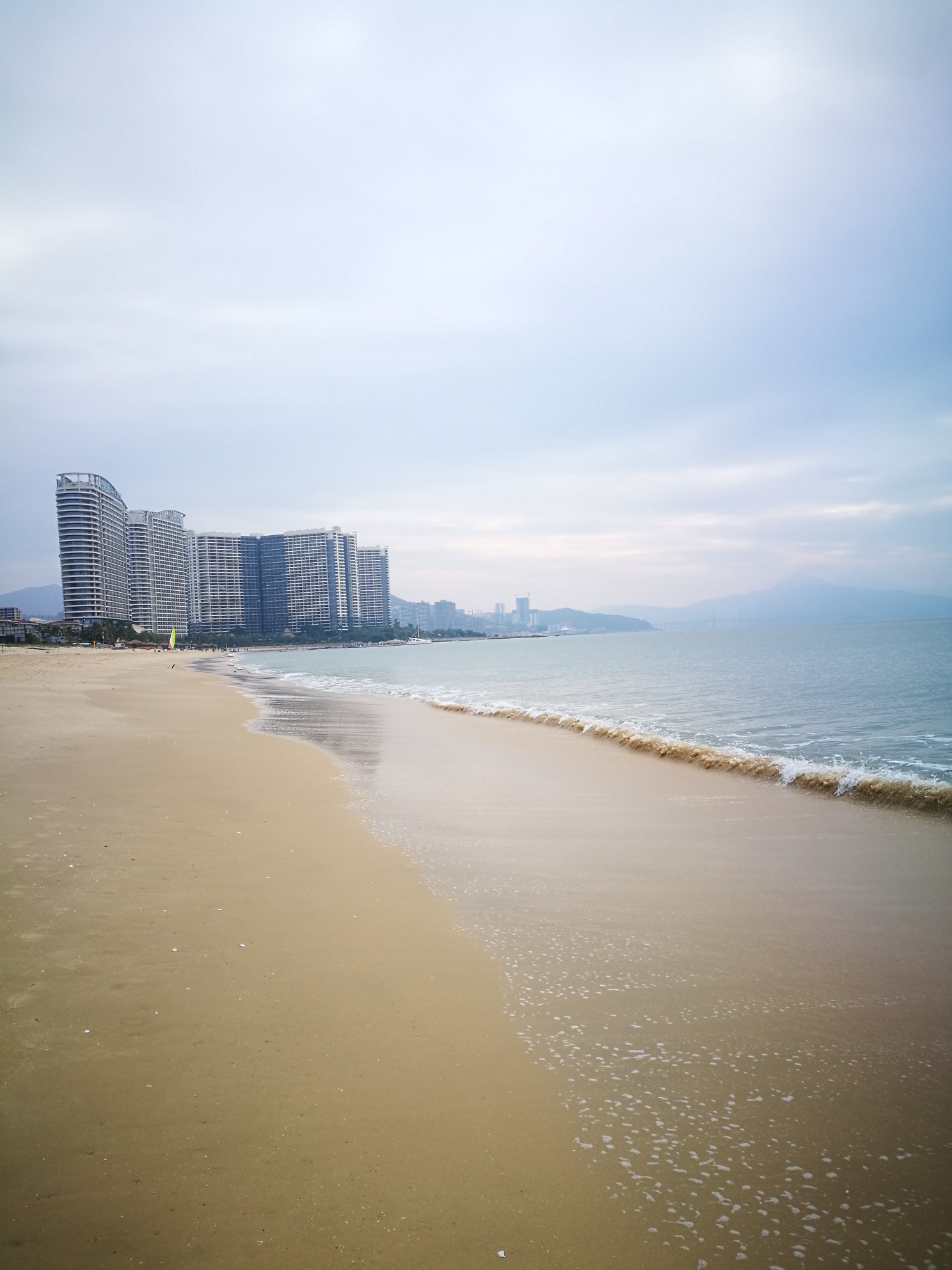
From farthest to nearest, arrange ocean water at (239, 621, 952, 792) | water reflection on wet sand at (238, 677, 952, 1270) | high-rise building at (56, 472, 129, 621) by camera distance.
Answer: high-rise building at (56, 472, 129, 621) → ocean water at (239, 621, 952, 792) → water reflection on wet sand at (238, 677, 952, 1270)

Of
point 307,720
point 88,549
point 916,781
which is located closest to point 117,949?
point 916,781

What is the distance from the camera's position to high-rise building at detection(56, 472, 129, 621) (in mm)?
151250

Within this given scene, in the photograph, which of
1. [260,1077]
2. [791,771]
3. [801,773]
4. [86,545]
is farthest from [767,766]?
[86,545]

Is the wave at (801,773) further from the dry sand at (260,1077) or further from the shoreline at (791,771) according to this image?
the dry sand at (260,1077)

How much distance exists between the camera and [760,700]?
29547mm

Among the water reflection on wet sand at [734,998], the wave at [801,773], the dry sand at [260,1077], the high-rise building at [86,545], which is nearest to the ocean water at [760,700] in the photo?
the wave at [801,773]

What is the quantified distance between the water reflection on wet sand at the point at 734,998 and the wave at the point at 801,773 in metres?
0.70

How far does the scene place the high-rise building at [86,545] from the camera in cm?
15125

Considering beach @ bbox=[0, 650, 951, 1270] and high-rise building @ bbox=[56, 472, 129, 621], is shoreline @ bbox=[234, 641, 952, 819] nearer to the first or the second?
beach @ bbox=[0, 650, 951, 1270]

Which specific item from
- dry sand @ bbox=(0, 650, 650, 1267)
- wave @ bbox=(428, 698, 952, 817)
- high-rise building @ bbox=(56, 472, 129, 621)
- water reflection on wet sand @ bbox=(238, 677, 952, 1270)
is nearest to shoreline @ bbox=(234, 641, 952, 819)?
wave @ bbox=(428, 698, 952, 817)

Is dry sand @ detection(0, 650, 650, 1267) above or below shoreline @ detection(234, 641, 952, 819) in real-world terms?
above

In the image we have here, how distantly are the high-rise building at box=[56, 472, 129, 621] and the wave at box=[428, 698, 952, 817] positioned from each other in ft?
529

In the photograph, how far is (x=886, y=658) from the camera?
186 ft

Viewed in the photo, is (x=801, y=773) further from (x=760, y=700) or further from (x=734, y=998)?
(x=760, y=700)
